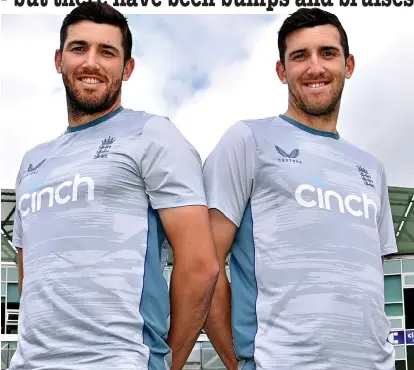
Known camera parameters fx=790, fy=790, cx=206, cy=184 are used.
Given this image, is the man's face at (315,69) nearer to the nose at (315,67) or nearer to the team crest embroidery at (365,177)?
the nose at (315,67)

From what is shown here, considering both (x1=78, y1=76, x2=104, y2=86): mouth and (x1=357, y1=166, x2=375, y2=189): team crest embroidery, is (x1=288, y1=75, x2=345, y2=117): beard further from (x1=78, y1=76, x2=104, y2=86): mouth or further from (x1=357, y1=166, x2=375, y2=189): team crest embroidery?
(x1=78, y1=76, x2=104, y2=86): mouth

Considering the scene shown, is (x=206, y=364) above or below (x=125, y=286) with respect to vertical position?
below

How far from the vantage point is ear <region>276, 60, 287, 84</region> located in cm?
455

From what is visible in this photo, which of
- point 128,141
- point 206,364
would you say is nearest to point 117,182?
point 128,141

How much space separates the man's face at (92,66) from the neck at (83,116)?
18 mm

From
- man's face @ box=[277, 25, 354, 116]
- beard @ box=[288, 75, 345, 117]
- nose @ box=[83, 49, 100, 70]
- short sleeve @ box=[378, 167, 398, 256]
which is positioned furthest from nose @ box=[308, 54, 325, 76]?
nose @ box=[83, 49, 100, 70]

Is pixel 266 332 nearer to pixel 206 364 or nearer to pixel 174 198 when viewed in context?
pixel 174 198

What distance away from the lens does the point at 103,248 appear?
3.65 metres

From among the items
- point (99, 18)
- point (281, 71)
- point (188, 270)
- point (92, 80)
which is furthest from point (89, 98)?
point (281, 71)

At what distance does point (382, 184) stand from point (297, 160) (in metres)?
0.67

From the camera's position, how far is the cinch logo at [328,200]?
3996 mm

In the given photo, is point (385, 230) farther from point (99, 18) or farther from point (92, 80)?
point (99, 18)

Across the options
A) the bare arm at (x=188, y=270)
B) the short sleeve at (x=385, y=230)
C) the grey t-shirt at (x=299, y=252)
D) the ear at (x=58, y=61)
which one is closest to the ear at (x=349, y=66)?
the grey t-shirt at (x=299, y=252)

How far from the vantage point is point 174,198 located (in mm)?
3789
